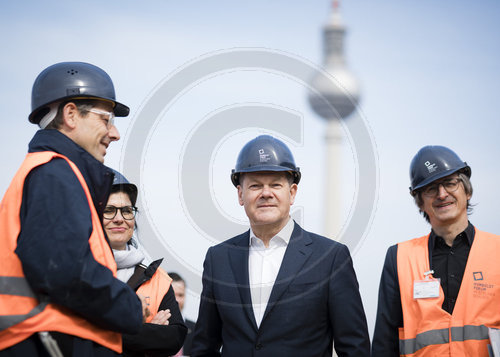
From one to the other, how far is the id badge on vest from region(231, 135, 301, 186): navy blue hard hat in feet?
5.02

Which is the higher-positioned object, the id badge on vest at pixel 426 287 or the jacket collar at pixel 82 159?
the jacket collar at pixel 82 159

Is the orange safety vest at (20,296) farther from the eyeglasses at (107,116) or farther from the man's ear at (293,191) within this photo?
the man's ear at (293,191)

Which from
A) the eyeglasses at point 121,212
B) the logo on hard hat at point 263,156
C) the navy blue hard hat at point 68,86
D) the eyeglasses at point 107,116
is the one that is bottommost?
the eyeglasses at point 121,212

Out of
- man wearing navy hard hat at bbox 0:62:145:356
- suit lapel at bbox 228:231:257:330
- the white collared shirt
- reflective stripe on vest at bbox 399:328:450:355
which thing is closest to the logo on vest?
reflective stripe on vest at bbox 399:328:450:355

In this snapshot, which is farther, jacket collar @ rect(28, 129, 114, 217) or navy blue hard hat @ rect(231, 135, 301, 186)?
navy blue hard hat @ rect(231, 135, 301, 186)

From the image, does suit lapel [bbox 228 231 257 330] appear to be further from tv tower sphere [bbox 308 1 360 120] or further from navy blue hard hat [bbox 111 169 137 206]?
tv tower sphere [bbox 308 1 360 120]

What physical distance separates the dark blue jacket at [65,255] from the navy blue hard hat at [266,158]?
2.01 metres

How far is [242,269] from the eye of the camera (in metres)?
5.02

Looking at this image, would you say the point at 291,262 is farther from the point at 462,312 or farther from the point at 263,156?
the point at 462,312

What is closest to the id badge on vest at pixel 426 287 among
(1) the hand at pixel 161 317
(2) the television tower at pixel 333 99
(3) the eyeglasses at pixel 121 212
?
(1) the hand at pixel 161 317

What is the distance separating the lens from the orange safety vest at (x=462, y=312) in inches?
192

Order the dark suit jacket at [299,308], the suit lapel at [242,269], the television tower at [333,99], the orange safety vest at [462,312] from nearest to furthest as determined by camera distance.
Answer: the dark suit jacket at [299,308], the suit lapel at [242,269], the orange safety vest at [462,312], the television tower at [333,99]

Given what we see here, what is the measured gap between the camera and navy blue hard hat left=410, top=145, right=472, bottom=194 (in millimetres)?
5578

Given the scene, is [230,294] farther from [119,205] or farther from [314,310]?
[119,205]
